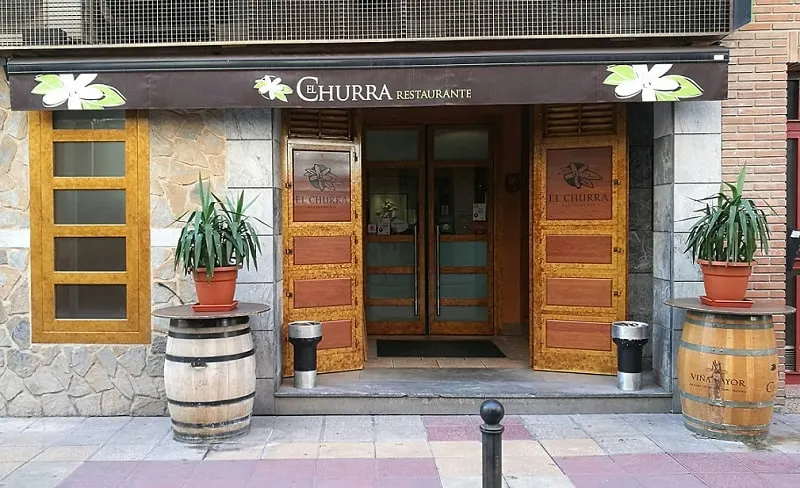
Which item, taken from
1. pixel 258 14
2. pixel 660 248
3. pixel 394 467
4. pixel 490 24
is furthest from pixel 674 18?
pixel 394 467

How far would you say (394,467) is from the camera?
4637 mm

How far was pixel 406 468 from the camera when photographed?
4.61 metres

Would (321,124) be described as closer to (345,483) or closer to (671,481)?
(345,483)

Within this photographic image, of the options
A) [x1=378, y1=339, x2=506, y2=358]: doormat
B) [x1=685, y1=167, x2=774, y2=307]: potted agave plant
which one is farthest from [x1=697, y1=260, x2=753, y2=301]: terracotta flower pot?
[x1=378, y1=339, x2=506, y2=358]: doormat

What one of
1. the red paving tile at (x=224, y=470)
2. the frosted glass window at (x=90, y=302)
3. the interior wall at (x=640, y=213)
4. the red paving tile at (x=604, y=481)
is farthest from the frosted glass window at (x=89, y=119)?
the interior wall at (x=640, y=213)

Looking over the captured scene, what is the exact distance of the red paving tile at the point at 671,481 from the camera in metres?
4.29

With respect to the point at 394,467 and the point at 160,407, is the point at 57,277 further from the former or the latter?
the point at 394,467

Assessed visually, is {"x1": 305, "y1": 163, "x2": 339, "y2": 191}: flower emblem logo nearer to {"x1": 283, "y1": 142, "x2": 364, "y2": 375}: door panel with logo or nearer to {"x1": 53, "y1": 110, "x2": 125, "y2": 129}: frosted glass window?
{"x1": 283, "y1": 142, "x2": 364, "y2": 375}: door panel with logo

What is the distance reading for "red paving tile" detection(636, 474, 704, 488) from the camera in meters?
4.29

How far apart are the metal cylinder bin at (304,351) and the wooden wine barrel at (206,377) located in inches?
32.5

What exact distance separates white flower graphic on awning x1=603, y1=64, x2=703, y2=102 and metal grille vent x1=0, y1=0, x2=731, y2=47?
0.47 metres

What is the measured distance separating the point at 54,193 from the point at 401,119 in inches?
172

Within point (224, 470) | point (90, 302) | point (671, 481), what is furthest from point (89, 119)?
point (671, 481)

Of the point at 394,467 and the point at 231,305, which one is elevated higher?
the point at 231,305
